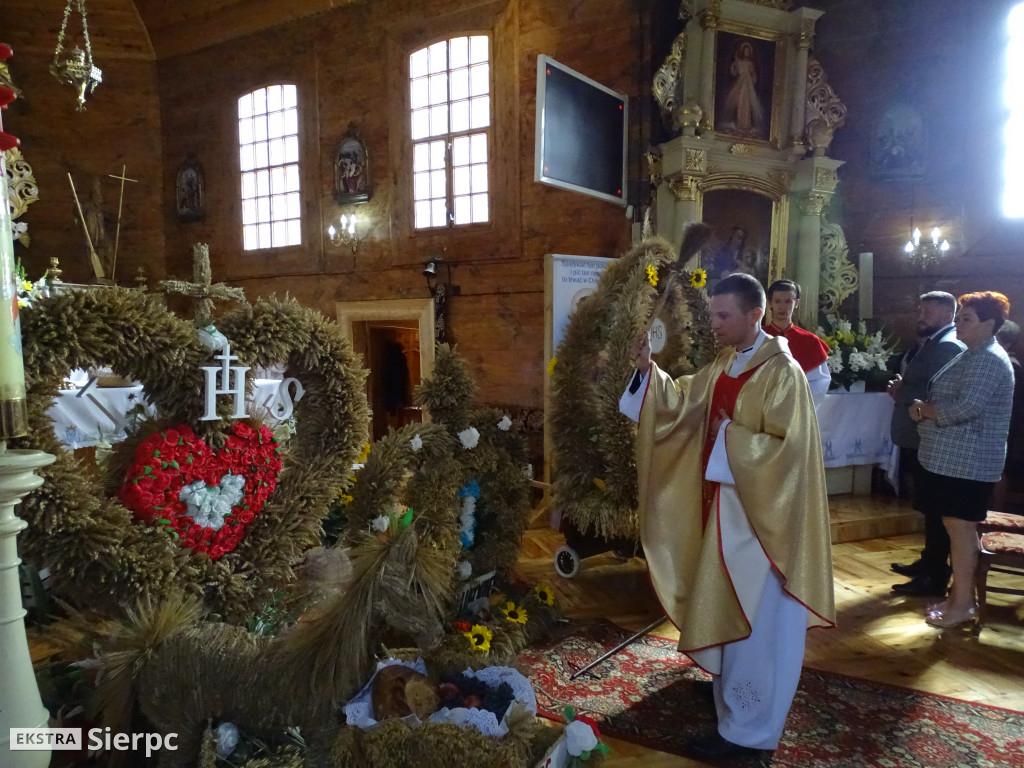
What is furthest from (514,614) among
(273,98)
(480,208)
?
(273,98)

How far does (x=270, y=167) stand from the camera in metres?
8.80

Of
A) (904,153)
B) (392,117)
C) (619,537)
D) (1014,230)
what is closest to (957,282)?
(1014,230)

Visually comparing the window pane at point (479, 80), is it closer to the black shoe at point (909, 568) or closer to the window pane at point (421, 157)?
the window pane at point (421, 157)

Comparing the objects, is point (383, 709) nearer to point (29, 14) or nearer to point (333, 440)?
point (333, 440)

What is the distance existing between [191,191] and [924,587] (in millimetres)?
10102

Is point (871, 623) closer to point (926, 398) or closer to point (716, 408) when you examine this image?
point (926, 398)

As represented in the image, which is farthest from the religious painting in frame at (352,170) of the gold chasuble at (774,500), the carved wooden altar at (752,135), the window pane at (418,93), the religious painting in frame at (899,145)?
the gold chasuble at (774,500)

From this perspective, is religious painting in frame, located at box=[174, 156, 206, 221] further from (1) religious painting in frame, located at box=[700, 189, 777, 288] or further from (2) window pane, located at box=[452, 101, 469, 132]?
(1) religious painting in frame, located at box=[700, 189, 777, 288]

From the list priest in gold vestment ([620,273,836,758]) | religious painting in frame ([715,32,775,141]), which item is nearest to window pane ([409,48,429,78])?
religious painting in frame ([715,32,775,141])

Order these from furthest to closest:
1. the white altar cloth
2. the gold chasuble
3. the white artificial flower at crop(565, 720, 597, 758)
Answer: the white altar cloth, the gold chasuble, the white artificial flower at crop(565, 720, 597, 758)

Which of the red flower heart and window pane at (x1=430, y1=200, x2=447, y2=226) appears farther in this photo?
window pane at (x1=430, y1=200, x2=447, y2=226)

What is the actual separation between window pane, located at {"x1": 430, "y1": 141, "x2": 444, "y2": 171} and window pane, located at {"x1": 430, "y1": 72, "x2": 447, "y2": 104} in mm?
500

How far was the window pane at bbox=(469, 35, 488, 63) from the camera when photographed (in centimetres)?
727

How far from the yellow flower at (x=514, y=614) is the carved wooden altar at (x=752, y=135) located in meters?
4.29
